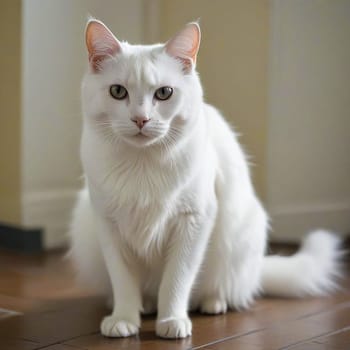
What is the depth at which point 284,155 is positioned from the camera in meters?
2.81

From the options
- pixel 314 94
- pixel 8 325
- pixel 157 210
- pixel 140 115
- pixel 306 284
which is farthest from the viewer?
pixel 314 94

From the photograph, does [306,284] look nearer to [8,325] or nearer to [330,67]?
[8,325]

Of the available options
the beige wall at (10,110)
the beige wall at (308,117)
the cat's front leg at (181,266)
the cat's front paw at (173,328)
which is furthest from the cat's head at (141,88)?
the beige wall at (308,117)

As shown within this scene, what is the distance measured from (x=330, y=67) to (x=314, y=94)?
123mm

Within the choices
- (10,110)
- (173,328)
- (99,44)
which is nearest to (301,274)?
(173,328)

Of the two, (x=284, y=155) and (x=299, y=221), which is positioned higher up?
(x=284, y=155)

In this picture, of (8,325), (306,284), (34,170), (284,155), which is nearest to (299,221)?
(284,155)

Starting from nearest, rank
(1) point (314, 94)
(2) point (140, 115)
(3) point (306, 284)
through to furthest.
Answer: (2) point (140, 115)
(3) point (306, 284)
(1) point (314, 94)

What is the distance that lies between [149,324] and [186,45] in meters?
0.65

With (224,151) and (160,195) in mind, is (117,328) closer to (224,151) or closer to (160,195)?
(160,195)

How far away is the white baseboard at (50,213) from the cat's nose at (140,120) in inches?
51.1

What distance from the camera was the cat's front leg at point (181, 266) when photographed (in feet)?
5.24

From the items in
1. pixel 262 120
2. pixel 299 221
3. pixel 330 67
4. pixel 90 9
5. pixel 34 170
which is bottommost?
pixel 299 221

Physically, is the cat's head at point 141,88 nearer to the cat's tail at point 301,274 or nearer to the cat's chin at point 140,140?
the cat's chin at point 140,140
